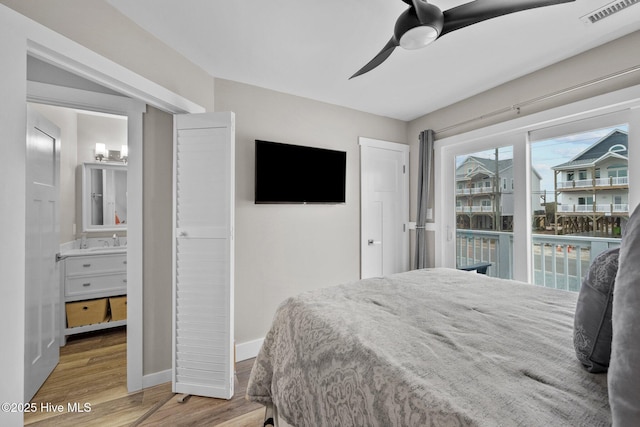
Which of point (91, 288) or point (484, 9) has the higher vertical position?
point (484, 9)

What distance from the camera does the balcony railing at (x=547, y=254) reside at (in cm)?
224

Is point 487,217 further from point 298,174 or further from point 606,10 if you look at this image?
point 298,174

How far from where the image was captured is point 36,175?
77.8 inches

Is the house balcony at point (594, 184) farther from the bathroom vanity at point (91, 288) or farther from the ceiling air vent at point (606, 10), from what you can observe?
the bathroom vanity at point (91, 288)

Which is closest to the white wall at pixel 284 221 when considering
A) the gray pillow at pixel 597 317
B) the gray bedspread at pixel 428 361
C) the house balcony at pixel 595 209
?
the gray bedspread at pixel 428 361

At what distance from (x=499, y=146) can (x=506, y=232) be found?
855 mm

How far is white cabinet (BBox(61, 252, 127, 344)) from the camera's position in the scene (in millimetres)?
2850

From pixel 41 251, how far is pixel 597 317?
10.3 feet

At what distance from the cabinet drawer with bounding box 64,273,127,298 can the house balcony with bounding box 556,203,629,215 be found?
4.41 meters

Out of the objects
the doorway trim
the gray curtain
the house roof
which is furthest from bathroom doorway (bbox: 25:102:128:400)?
the house roof

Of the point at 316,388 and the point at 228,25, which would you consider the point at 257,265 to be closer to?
the point at 316,388

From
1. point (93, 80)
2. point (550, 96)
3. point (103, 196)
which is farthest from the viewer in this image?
point (103, 196)

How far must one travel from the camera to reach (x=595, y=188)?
2.17 meters

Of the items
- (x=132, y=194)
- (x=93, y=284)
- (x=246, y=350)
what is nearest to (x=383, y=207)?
(x=246, y=350)
